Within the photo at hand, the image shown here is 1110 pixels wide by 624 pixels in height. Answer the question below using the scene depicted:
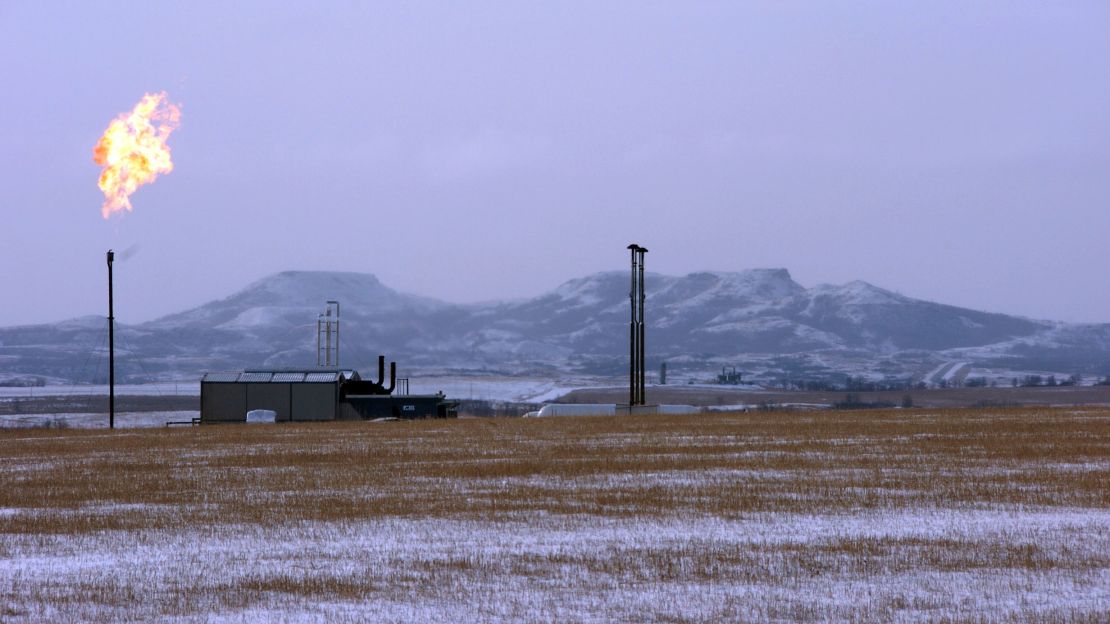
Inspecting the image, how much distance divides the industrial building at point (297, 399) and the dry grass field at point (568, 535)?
178 ft

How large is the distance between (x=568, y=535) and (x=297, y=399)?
78.3 m

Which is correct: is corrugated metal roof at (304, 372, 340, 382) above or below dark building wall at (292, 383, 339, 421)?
above

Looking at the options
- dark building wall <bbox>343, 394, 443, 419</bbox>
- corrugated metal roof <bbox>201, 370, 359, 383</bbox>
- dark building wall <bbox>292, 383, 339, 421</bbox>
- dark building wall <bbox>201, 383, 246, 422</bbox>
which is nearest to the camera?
dark building wall <bbox>201, 383, 246, 422</bbox>

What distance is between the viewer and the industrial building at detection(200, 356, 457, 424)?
317 ft

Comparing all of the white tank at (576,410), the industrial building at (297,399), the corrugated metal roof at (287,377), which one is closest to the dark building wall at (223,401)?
the industrial building at (297,399)

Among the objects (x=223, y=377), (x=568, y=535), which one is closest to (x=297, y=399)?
(x=223, y=377)

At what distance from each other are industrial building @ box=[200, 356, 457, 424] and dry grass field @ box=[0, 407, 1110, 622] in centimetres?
5437

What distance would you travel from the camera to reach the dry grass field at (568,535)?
629 inches

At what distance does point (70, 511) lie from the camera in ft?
85.5

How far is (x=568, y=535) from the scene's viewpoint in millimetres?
21812

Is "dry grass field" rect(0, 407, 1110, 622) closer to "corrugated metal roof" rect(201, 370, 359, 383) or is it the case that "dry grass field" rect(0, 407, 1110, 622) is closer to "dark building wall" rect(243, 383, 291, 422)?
"dark building wall" rect(243, 383, 291, 422)

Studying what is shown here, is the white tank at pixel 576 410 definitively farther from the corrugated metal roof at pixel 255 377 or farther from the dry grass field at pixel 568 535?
the dry grass field at pixel 568 535

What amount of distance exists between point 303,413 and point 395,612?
275 feet

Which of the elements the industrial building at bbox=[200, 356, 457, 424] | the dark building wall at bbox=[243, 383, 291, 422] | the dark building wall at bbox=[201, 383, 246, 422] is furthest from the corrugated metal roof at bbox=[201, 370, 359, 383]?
the dark building wall at bbox=[243, 383, 291, 422]
